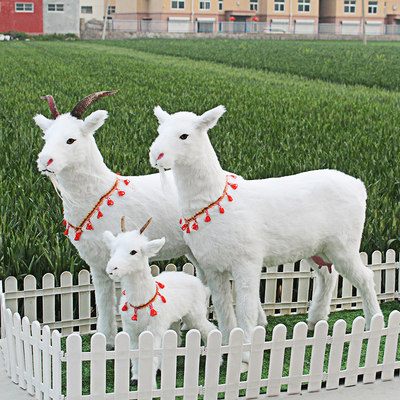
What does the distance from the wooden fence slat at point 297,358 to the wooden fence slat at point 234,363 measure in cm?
40

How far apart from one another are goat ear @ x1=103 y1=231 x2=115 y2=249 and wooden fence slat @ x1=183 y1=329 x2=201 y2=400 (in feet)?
2.61

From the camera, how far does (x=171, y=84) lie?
76.7ft

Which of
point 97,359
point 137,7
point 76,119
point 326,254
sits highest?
point 137,7

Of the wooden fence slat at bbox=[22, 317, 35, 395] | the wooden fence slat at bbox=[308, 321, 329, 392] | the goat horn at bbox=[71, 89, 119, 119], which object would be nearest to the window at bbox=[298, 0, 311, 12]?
the goat horn at bbox=[71, 89, 119, 119]

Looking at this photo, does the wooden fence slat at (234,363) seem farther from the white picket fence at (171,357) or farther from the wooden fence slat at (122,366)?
the wooden fence slat at (122,366)

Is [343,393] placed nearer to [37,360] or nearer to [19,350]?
[37,360]

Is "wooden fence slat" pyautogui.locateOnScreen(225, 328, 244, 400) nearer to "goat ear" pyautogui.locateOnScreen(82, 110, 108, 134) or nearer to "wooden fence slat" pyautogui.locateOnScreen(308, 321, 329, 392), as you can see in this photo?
"wooden fence slat" pyautogui.locateOnScreen(308, 321, 329, 392)

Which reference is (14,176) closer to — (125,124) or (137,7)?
(125,124)

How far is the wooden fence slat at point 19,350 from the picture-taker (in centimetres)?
503

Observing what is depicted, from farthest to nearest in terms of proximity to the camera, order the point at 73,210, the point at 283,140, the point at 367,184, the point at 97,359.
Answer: the point at 283,140, the point at 367,184, the point at 73,210, the point at 97,359

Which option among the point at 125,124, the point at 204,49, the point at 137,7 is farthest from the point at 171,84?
the point at 137,7

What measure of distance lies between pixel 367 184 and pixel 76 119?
5.47 meters

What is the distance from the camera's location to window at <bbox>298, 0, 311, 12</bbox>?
84812mm

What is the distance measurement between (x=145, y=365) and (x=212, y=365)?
1.51ft
